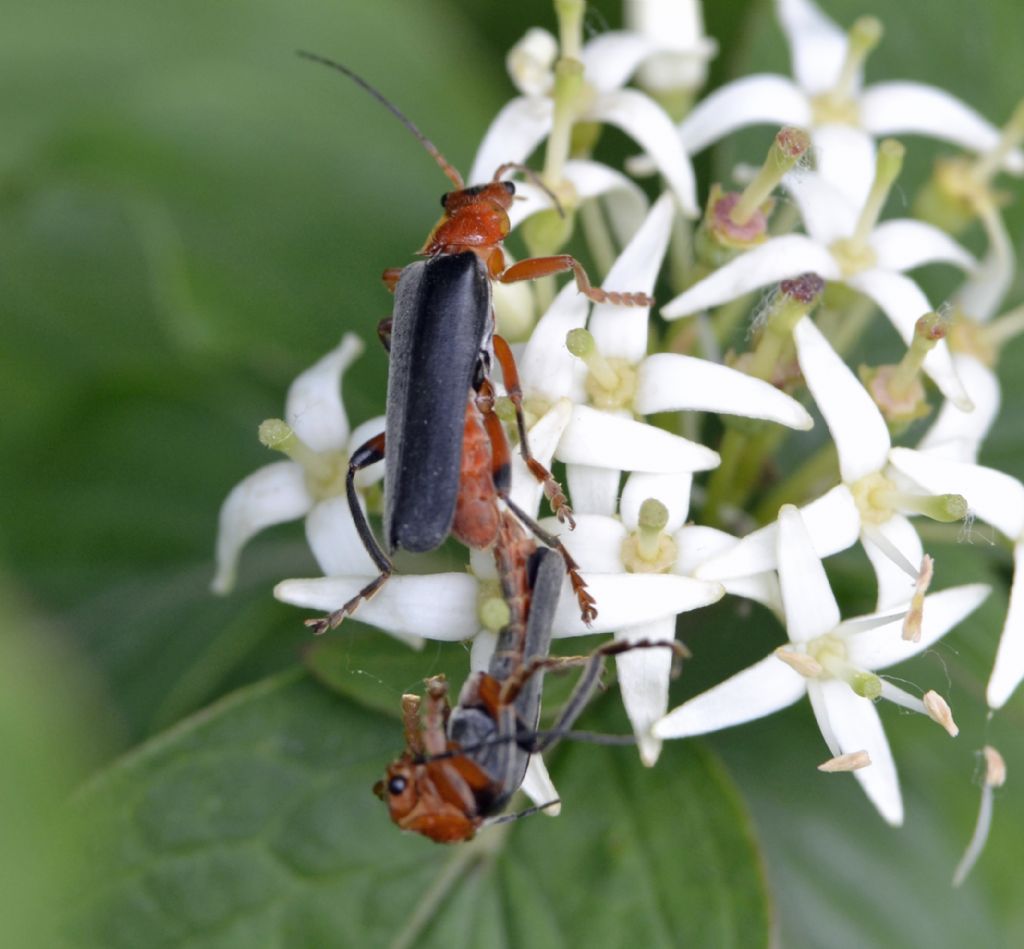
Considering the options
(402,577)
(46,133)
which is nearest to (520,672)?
(402,577)

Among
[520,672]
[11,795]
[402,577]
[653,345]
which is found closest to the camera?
[11,795]

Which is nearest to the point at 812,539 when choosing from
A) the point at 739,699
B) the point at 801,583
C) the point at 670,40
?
the point at 801,583

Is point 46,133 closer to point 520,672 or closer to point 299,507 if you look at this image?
point 299,507

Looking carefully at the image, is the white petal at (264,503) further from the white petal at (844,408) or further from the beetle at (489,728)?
the white petal at (844,408)

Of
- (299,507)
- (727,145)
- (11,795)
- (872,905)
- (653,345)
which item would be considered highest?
(11,795)

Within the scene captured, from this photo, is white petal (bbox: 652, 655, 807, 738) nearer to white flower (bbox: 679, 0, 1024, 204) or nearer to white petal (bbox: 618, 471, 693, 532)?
white petal (bbox: 618, 471, 693, 532)

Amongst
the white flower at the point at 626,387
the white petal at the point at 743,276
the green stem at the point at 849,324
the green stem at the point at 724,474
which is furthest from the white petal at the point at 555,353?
the green stem at the point at 849,324

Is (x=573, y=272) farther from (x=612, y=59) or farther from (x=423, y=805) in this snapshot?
(x=423, y=805)
